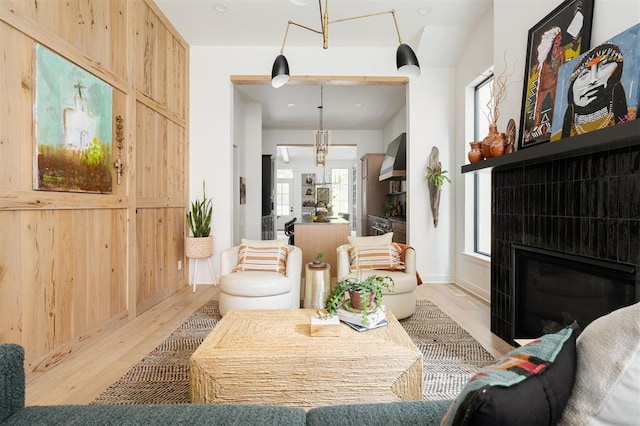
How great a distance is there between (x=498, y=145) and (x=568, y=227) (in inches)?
31.6

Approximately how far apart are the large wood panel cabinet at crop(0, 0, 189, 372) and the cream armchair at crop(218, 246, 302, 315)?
97 centimetres

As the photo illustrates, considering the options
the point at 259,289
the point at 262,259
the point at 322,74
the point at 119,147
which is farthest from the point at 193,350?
the point at 322,74

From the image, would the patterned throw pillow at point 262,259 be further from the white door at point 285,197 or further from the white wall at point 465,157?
the white door at point 285,197

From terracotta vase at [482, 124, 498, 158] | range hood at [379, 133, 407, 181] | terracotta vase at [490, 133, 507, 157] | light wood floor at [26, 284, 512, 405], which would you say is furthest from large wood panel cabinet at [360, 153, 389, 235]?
terracotta vase at [490, 133, 507, 157]

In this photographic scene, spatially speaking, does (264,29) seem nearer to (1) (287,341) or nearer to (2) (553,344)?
(1) (287,341)

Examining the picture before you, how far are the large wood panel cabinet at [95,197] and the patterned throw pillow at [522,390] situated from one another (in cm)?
249

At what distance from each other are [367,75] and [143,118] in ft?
9.44

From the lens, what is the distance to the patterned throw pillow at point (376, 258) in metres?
3.31

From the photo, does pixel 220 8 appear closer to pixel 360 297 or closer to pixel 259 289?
pixel 259 289

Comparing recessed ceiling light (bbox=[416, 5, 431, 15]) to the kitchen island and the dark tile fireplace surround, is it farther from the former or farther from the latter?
the kitchen island

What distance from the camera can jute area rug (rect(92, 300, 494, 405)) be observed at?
1885 mm

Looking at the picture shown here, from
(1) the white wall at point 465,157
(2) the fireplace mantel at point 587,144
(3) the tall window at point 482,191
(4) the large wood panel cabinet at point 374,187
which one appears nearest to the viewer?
(2) the fireplace mantel at point 587,144

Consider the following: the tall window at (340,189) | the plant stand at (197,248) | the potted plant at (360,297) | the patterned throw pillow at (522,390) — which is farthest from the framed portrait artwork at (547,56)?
the tall window at (340,189)

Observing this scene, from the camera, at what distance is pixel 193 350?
8.11 feet
